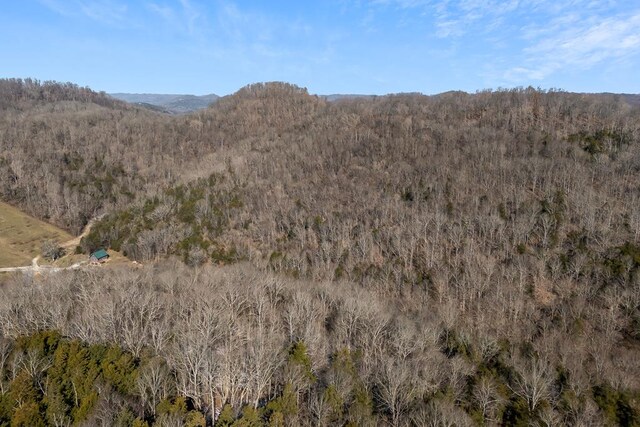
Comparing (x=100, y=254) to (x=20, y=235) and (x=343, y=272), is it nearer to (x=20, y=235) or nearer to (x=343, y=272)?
(x=20, y=235)

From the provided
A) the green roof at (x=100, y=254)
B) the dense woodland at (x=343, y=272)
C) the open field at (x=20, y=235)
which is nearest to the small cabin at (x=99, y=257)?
the green roof at (x=100, y=254)

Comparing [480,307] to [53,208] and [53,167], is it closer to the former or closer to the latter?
[53,208]

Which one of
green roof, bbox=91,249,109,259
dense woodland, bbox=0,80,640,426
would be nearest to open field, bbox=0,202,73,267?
dense woodland, bbox=0,80,640,426

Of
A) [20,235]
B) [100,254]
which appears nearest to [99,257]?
[100,254]

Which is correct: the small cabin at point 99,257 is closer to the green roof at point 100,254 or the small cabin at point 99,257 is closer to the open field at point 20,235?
the green roof at point 100,254

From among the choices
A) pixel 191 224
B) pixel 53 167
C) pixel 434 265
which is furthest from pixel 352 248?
pixel 53 167

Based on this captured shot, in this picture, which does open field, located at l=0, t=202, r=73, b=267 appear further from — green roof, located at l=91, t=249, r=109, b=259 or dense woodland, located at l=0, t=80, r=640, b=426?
green roof, located at l=91, t=249, r=109, b=259

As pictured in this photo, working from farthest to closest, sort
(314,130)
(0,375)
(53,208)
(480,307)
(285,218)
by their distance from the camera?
(314,130) < (53,208) < (285,218) < (480,307) < (0,375)
